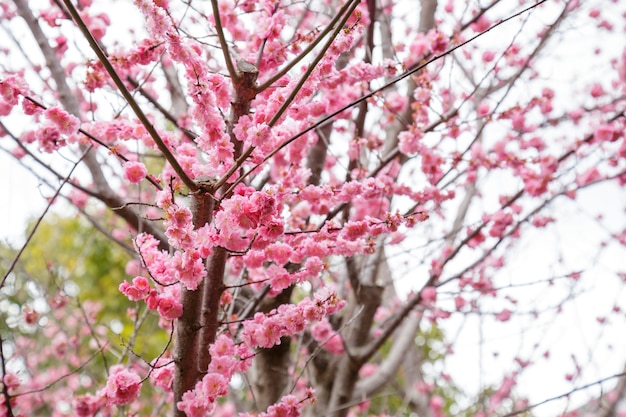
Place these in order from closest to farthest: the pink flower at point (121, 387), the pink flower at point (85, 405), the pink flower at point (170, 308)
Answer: the pink flower at point (170, 308)
the pink flower at point (121, 387)
the pink flower at point (85, 405)

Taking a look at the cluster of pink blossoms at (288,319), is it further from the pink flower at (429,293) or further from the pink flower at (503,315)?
the pink flower at (503,315)

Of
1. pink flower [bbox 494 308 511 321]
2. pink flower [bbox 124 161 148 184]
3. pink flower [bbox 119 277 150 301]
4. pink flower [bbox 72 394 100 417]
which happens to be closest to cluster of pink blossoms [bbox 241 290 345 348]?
pink flower [bbox 119 277 150 301]

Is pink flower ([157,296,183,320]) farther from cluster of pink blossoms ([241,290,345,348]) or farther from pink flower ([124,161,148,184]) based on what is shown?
pink flower ([124,161,148,184])

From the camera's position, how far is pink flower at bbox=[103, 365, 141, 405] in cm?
202

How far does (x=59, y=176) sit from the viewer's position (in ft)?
8.74

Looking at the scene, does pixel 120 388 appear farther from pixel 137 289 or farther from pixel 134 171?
pixel 134 171

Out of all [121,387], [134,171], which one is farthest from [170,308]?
[134,171]

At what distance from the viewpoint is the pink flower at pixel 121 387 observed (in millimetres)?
2020

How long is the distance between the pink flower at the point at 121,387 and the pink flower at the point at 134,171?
0.65 m

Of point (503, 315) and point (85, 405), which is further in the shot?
point (503, 315)

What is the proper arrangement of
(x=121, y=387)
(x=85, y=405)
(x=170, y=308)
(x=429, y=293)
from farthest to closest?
(x=429, y=293) < (x=85, y=405) < (x=121, y=387) < (x=170, y=308)

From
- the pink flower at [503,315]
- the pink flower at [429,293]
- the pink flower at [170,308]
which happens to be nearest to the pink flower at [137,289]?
the pink flower at [170,308]

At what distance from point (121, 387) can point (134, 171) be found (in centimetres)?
72

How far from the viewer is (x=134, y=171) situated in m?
2.11
